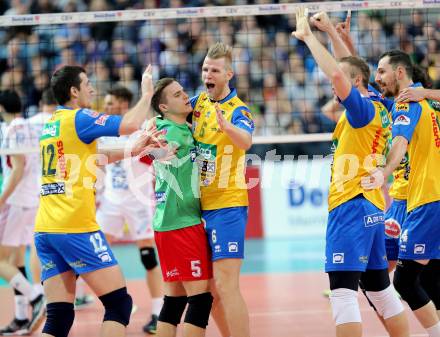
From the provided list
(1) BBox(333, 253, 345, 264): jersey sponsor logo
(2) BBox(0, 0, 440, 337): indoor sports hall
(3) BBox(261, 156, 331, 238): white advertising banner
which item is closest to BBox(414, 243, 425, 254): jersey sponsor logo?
(1) BBox(333, 253, 345, 264): jersey sponsor logo

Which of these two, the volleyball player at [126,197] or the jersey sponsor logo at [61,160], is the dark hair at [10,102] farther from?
the jersey sponsor logo at [61,160]

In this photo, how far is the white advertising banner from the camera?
46.3 ft

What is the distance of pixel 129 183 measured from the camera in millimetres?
8664

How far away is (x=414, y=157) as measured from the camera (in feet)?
20.5

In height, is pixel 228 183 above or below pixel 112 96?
below

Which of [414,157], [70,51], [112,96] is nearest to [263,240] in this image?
[70,51]

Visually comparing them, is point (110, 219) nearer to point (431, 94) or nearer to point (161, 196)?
point (161, 196)

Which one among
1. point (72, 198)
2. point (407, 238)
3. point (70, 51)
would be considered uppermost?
point (70, 51)

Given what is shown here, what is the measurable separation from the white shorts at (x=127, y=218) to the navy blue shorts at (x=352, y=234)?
10.5 ft

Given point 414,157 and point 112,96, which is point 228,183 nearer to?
point 414,157

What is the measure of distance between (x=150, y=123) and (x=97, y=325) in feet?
9.67

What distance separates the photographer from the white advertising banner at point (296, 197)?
1412 cm

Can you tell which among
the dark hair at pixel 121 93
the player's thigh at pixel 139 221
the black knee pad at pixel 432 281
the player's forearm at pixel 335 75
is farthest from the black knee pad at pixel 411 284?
the dark hair at pixel 121 93

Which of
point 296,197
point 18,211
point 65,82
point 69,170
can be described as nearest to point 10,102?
point 18,211
